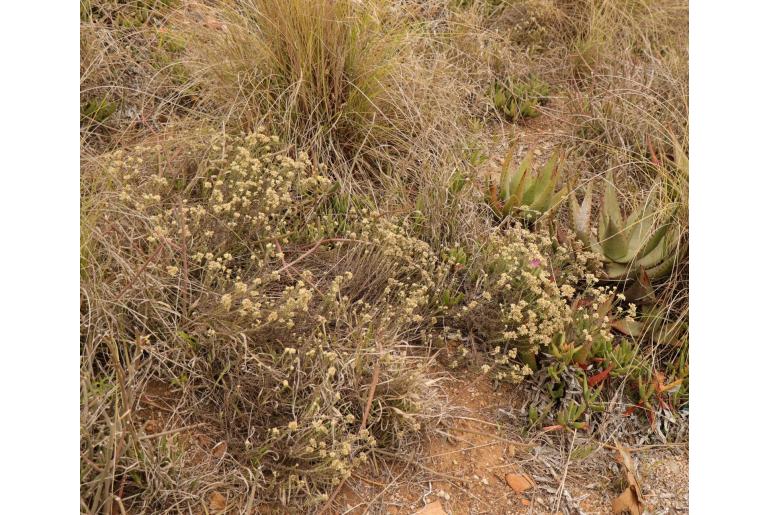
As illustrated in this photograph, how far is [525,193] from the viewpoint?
3.08 m

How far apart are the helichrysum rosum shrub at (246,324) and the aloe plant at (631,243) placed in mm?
655

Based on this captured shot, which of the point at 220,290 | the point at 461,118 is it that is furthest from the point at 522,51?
the point at 220,290

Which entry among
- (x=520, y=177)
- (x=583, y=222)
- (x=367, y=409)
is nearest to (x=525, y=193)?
(x=520, y=177)

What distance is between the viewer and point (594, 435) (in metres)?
2.52

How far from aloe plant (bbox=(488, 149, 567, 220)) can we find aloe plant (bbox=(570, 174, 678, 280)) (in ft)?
0.43

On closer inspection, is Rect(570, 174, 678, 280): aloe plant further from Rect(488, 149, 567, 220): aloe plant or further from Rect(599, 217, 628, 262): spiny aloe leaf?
Rect(488, 149, 567, 220): aloe plant

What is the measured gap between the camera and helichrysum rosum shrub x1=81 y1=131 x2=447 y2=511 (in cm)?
209

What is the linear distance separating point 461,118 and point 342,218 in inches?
36.4

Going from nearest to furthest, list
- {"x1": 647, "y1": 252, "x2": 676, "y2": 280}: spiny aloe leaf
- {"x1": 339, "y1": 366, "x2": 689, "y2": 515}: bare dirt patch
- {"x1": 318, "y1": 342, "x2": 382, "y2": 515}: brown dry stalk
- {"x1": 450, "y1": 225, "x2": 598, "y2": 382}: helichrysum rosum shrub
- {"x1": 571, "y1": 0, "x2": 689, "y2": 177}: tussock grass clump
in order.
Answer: {"x1": 318, "y1": 342, "x2": 382, "y2": 515}: brown dry stalk
{"x1": 339, "y1": 366, "x2": 689, "y2": 515}: bare dirt patch
{"x1": 450, "y1": 225, "x2": 598, "y2": 382}: helichrysum rosum shrub
{"x1": 647, "y1": 252, "x2": 676, "y2": 280}: spiny aloe leaf
{"x1": 571, "y1": 0, "x2": 689, "y2": 177}: tussock grass clump

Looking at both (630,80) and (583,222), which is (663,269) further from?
(630,80)

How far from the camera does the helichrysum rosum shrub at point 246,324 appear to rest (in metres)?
2.09

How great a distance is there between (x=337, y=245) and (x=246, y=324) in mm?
518

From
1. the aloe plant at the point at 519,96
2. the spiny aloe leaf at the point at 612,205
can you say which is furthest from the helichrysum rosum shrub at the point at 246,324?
the aloe plant at the point at 519,96

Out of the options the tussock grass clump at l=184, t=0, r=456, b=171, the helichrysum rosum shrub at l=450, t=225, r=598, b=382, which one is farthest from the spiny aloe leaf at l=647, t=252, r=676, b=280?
the tussock grass clump at l=184, t=0, r=456, b=171
